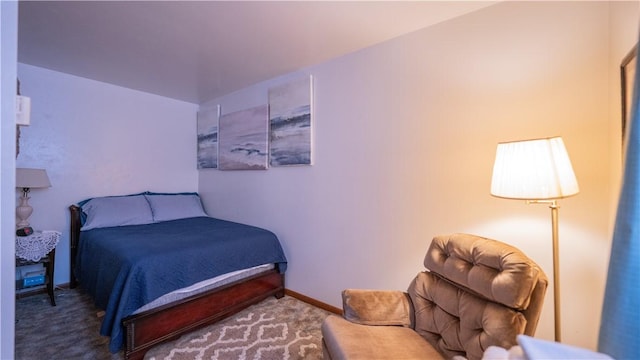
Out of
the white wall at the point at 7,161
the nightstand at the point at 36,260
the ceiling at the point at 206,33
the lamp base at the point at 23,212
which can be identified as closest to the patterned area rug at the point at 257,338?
the white wall at the point at 7,161

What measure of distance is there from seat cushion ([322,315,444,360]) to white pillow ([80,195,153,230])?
272 centimetres

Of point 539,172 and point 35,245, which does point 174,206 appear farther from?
point 539,172

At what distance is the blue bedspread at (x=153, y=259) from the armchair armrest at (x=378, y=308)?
46.1 inches

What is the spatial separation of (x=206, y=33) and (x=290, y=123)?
3.49 feet

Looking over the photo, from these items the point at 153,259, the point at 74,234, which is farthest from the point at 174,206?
the point at 153,259

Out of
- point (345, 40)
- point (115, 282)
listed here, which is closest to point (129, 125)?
point (115, 282)

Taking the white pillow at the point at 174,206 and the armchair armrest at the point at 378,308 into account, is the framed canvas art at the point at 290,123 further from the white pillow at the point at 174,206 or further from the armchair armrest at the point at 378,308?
the white pillow at the point at 174,206

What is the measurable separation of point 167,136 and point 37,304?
226 centimetres

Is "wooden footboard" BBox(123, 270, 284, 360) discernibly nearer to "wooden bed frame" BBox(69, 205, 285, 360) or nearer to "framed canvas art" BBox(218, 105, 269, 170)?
"wooden bed frame" BBox(69, 205, 285, 360)

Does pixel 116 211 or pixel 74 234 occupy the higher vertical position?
pixel 116 211

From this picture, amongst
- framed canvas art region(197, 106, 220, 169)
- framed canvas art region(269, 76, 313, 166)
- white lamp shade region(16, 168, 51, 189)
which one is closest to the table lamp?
white lamp shade region(16, 168, 51, 189)

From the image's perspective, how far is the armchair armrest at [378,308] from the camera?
1.50 metres

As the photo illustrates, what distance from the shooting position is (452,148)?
71.4 inches

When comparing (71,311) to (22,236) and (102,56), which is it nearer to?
(22,236)
